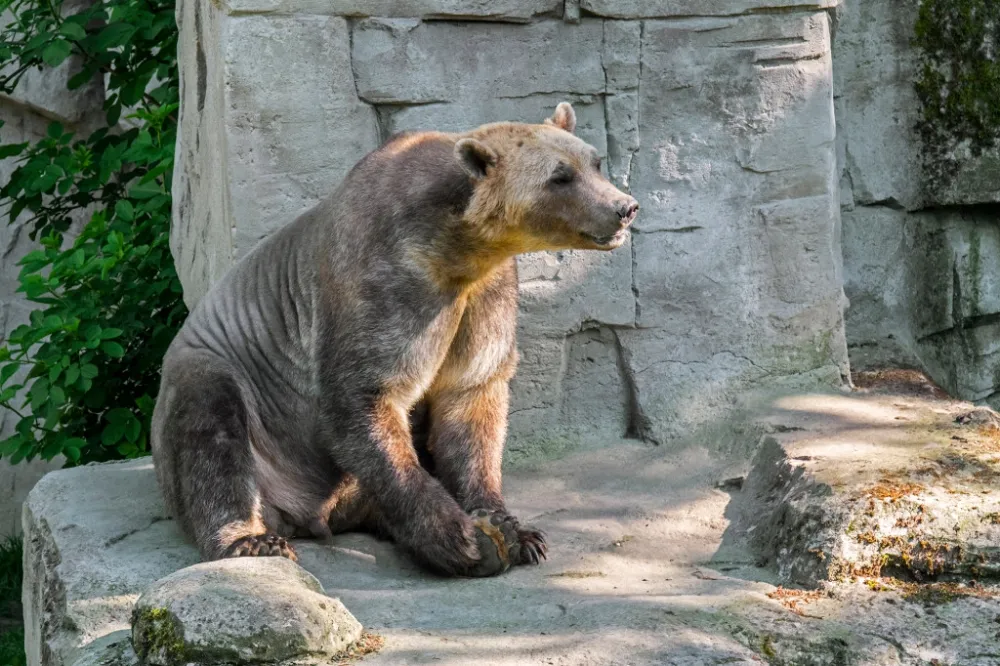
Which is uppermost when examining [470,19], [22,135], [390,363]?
[22,135]

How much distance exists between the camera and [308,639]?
441 cm

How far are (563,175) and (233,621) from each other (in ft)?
7.42

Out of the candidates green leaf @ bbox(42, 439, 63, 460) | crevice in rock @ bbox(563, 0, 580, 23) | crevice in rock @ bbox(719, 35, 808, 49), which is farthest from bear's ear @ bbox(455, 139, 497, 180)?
green leaf @ bbox(42, 439, 63, 460)

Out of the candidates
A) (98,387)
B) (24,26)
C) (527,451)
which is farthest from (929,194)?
(24,26)

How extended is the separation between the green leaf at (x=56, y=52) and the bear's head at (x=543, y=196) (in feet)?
14.7

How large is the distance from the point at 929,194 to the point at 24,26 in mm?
6288

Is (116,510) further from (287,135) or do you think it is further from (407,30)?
(407,30)

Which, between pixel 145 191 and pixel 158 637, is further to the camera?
pixel 145 191

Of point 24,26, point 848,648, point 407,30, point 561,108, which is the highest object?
point 24,26

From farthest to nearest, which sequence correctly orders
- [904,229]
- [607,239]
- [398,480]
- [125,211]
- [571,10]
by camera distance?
[125,211]
[904,229]
[571,10]
[398,480]
[607,239]

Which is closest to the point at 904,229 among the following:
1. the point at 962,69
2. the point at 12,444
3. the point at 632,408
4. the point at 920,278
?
the point at 920,278

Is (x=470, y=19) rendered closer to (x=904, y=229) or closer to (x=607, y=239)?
(x=607, y=239)

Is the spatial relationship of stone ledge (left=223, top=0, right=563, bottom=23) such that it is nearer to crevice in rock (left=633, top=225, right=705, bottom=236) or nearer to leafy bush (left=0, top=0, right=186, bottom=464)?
crevice in rock (left=633, top=225, right=705, bottom=236)

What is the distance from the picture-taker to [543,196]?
5539mm
